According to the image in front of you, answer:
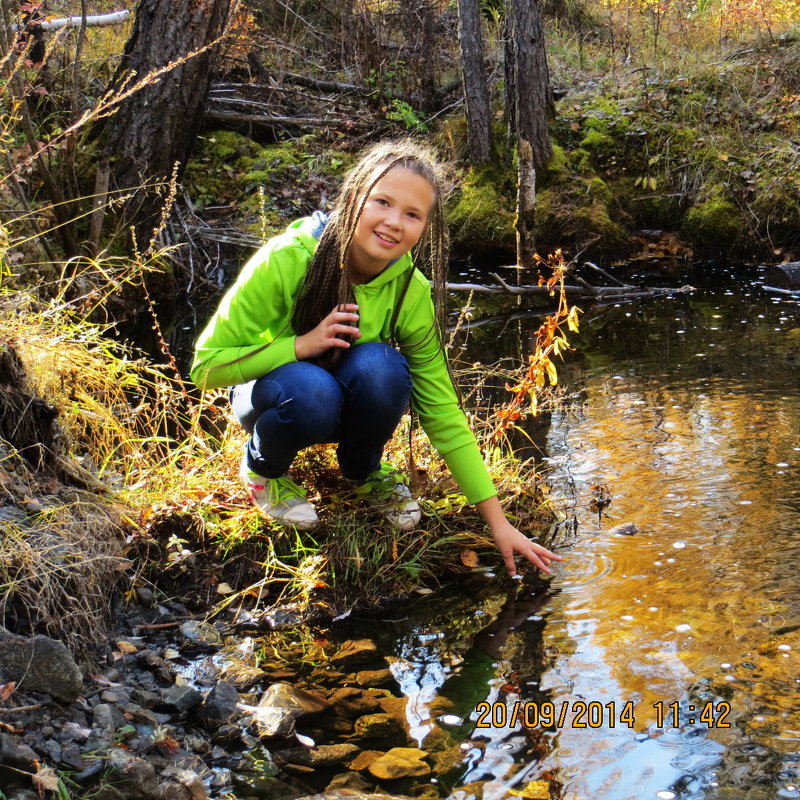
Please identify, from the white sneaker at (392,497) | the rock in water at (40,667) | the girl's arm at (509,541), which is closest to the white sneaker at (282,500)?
the white sneaker at (392,497)

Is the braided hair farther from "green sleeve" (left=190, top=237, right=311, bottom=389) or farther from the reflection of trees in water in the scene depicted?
Result: the reflection of trees in water

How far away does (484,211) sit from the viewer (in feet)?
26.4

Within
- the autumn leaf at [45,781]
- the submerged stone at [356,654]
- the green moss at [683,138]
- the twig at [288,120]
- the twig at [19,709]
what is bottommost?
the submerged stone at [356,654]

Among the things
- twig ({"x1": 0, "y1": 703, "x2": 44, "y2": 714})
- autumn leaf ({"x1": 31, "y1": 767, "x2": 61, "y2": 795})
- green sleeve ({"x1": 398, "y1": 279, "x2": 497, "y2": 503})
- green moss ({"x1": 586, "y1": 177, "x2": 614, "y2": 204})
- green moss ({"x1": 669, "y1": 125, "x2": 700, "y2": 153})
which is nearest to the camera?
autumn leaf ({"x1": 31, "y1": 767, "x2": 61, "y2": 795})

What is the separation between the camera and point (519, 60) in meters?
7.68

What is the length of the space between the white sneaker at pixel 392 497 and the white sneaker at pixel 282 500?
220 millimetres

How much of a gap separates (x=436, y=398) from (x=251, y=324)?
23.8 inches

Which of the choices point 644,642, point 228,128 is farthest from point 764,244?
point 644,642

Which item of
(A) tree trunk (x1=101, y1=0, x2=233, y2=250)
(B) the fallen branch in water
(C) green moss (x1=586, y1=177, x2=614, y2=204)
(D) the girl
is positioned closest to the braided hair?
(D) the girl

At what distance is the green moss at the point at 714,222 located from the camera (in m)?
7.85

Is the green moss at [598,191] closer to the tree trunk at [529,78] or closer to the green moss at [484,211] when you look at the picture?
the tree trunk at [529,78]

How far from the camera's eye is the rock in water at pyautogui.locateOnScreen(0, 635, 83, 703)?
1879mm

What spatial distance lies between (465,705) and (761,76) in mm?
8600

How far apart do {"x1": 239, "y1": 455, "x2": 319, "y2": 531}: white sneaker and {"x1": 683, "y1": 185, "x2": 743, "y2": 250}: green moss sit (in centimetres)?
625
